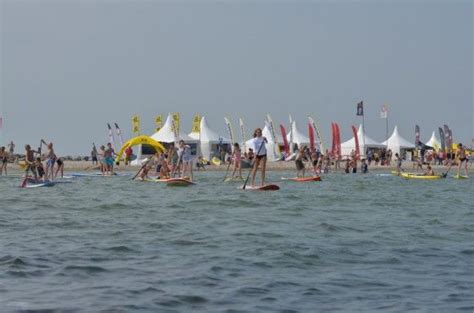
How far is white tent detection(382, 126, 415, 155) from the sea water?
57336 millimetres

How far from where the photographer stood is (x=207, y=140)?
223 ft

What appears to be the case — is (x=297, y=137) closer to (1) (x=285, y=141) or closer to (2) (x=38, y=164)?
(1) (x=285, y=141)

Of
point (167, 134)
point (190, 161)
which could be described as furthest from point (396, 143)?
point (190, 161)

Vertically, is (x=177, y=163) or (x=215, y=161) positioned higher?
(x=215, y=161)

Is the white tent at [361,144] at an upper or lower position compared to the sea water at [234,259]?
upper

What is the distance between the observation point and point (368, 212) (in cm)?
1789

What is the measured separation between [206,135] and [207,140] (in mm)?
626

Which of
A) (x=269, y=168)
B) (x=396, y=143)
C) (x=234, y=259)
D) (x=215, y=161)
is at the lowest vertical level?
(x=234, y=259)

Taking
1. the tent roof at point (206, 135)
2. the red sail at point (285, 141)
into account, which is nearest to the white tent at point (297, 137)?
the red sail at point (285, 141)

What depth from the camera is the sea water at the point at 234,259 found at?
8188 mm

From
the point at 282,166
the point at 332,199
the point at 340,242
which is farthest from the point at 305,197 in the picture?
the point at 282,166

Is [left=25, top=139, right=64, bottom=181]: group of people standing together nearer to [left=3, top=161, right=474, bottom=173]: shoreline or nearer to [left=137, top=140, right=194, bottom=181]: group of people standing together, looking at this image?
[left=137, top=140, right=194, bottom=181]: group of people standing together

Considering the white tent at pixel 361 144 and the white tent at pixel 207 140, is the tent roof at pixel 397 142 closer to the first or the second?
the white tent at pixel 361 144

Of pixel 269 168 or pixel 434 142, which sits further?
pixel 434 142
